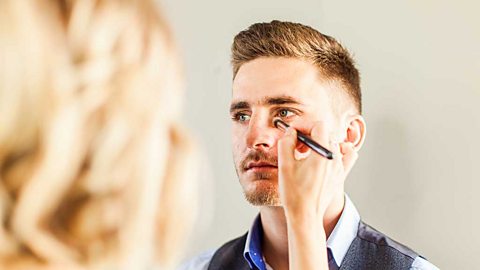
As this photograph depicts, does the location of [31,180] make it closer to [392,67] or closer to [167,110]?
[167,110]

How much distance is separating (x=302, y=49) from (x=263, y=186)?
246mm

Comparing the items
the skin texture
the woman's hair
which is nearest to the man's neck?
the skin texture

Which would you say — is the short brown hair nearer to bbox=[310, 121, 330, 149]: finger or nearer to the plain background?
the plain background

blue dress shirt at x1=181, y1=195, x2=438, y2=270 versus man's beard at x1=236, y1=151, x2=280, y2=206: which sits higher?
man's beard at x1=236, y1=151, x2=280, y2=206

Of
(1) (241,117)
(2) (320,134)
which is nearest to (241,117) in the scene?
(1) (241,117)

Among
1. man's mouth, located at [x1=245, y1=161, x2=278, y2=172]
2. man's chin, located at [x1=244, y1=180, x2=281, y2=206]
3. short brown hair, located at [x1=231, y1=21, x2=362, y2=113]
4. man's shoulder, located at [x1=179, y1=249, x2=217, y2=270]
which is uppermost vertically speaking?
short brown hair, located at [x1=231, y1=21, x2=362, y2=113]

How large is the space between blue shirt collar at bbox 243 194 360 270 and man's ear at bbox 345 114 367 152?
0.31 feet

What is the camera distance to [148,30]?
1.67ft

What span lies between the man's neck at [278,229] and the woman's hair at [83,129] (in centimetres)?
75

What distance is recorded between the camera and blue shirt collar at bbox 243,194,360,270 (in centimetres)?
120

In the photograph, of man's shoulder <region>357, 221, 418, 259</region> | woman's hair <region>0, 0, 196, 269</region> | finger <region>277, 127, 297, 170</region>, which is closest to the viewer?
woman's hair <region>0, 0, 196, 269</region>

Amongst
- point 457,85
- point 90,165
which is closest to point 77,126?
point 90,165

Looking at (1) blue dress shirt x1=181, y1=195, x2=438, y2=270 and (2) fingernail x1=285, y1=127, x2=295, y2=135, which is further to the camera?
(1) blue dress shirt x1=181, y1=195, x2=438, y2=270

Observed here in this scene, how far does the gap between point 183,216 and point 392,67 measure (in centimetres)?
81
